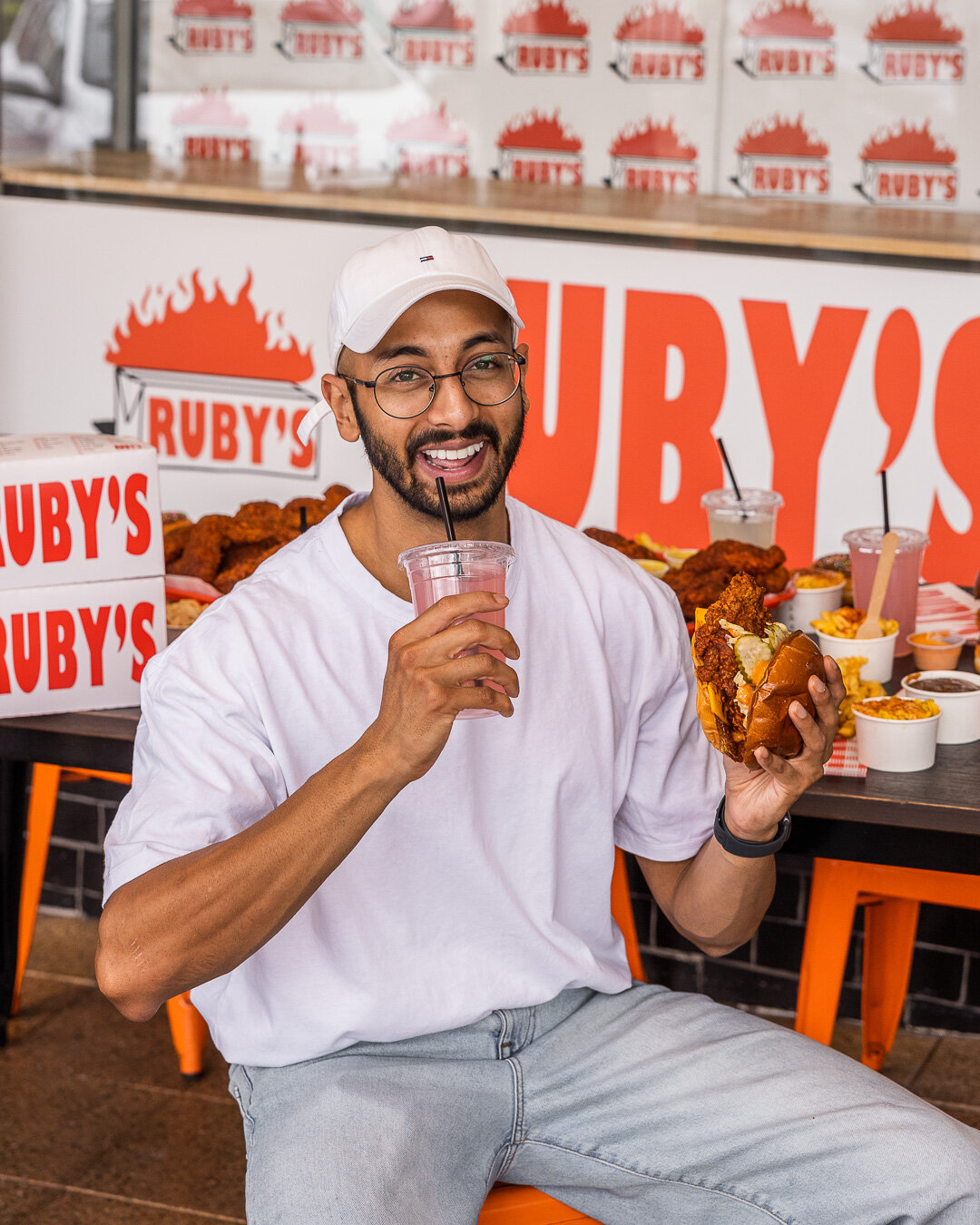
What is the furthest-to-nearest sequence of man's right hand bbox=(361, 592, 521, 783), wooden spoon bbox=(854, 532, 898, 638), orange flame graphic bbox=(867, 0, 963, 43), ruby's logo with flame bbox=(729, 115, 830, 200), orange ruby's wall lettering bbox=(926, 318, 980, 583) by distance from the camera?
ruby's logo with flame bbox=(729, 115, 830, 200)
orange flame graphic bbox=(867, 0, 963, 43)
orange ruby's wall lettering bbox=(926, 318, 980, 583)
wooden spoon bbox=(854, 532, 898, 638)
man's right hand bbox=(361, 592, 521, 783)

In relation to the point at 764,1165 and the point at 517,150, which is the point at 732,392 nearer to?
the point at 517,150

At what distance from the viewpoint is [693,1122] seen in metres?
1.77

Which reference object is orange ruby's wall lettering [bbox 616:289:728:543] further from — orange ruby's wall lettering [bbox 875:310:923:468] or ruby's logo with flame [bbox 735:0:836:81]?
ruby's logo with flame [bbox 735:0:836:81]

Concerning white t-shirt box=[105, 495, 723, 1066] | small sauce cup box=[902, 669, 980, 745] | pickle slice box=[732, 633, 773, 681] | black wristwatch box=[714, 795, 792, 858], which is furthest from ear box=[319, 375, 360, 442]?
small sauce cup box=[902, 669, 980, 745]

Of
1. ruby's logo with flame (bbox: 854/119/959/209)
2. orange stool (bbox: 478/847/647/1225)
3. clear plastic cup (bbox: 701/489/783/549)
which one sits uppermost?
ruby's logo with flame (bbox: 854/119/959/209)

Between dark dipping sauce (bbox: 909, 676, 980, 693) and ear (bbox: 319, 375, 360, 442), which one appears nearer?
ear (bbox: 319, 375, 360, 442)

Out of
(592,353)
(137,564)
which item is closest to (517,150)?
(592,353)

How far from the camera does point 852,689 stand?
223 centimetres

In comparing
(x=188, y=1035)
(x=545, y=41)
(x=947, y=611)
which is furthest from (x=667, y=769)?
(x=545, y=41)

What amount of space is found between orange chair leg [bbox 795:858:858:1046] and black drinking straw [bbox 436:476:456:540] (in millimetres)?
1062

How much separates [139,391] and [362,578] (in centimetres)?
262

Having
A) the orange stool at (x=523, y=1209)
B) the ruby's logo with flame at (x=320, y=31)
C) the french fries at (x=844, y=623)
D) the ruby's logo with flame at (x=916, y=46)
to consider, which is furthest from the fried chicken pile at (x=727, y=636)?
the ruby's logo with flame at (x=320, y=31)

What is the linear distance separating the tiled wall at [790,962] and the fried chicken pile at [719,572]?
915 millimetres

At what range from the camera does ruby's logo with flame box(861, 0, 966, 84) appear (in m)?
4.00
